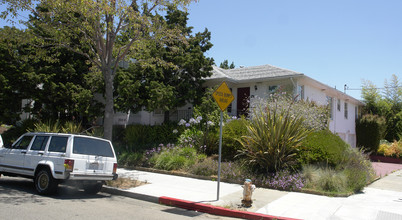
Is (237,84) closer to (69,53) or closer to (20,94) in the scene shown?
(69,53)

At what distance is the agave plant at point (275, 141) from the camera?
10.5 metres

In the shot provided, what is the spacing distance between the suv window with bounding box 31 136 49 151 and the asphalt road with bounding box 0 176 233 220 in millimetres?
1265

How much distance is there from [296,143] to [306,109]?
3611mm

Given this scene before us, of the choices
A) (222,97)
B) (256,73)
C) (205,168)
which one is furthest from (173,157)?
(256,73)

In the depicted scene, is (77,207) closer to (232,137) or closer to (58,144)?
(58,144)

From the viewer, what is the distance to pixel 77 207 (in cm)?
738

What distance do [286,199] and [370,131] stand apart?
65.0 feet

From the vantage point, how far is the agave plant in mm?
10508

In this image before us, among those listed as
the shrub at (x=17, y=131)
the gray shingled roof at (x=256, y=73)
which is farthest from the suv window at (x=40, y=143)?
the shrub at (x=17, y=131)

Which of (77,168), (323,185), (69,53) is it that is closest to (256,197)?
(323,185)

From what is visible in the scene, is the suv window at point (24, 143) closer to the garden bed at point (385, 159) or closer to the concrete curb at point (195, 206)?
the concrete curb at point (195, 206)

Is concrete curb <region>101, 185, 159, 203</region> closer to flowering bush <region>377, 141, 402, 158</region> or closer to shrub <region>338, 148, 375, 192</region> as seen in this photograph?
shrub <region>338, 148, 375, 192</region>

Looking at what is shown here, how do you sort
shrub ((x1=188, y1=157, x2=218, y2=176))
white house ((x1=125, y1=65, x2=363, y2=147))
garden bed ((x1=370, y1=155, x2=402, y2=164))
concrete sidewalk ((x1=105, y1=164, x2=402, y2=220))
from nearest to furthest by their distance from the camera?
concrete sidewalk ((x1=105, y1=164, x2=402, y2=220))
shrub ((x1=188, y1=157, x2=218, y2=176))
white house ((x1=125, y1=65, x2=363, y2=147))
garden bed ((x1=370, y1=155, x2=402, y2=164))

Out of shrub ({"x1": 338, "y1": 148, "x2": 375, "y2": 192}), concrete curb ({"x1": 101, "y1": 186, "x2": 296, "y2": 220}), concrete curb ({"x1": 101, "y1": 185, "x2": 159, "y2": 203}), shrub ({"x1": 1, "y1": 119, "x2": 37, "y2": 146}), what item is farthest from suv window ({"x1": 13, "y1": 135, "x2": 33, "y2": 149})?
shrub ({"x1": 1, "y1": 119, "x2": 37, "y2": 146})
